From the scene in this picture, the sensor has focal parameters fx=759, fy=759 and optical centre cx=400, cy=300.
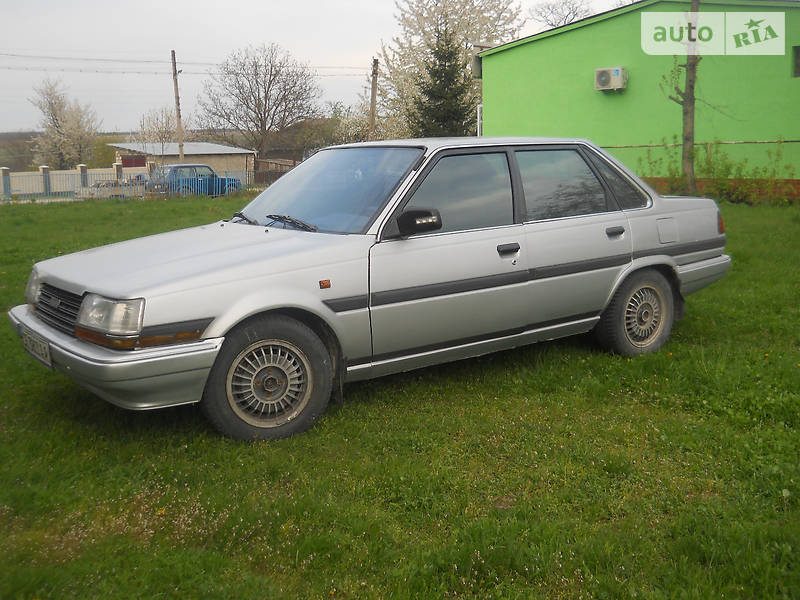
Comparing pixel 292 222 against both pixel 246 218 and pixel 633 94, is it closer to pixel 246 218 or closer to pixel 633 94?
pixel 246 218

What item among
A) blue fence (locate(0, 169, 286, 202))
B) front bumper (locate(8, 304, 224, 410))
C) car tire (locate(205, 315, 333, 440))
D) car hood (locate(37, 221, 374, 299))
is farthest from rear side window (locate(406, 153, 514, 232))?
blue fence (locate(0, 169, 286, 202))

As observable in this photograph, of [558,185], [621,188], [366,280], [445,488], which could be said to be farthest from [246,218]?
[621,188]

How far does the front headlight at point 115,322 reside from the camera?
3.83 meters

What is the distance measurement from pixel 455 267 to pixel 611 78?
57.5ft

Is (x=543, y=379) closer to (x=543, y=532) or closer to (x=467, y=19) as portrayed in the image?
(x=543, y=532)

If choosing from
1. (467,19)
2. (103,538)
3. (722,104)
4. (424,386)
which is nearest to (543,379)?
(424,386)

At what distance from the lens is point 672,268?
5.94 metres

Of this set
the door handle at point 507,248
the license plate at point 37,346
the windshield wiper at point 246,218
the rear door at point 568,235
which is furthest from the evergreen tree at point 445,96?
the license plate at point 37,346

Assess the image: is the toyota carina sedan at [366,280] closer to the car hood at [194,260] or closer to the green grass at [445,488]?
the car hood at [194,260]

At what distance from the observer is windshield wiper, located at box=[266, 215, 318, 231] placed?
4824 millimetres

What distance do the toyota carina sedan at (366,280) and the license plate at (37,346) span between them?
0.02 metres

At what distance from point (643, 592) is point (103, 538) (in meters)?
2.21

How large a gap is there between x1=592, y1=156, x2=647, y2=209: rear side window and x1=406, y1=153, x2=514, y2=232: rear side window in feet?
3.11

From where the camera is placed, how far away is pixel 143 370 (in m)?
3.84
